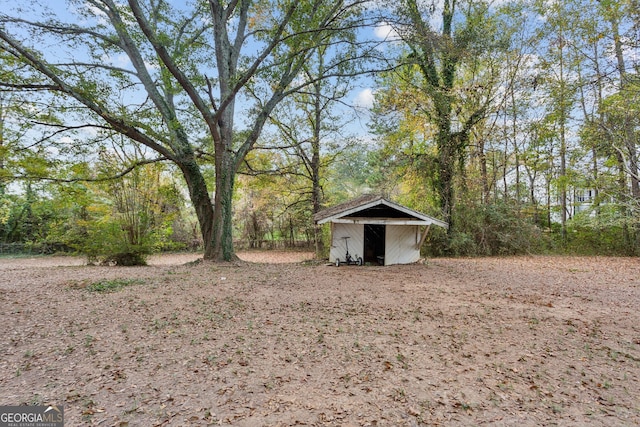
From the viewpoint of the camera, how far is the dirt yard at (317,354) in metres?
2.52

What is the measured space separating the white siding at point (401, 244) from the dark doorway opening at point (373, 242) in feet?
2.95

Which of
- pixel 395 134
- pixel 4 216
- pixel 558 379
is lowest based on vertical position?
pixel 558 379

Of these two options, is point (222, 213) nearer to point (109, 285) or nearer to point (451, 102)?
point (109, 285)

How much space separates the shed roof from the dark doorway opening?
1.23 meters

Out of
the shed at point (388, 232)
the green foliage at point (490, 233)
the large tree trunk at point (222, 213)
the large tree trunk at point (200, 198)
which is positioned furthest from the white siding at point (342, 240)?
the green foliage at point (490, 233)

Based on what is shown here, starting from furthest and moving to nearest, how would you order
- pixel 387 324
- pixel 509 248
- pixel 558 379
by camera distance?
pixel 509 248, pixel 387 324, pixel 558 379

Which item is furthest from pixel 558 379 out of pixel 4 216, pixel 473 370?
pixel 4 216

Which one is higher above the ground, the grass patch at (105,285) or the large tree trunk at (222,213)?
the large tree trunk at (222,213)

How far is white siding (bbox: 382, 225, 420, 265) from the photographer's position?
440 inches

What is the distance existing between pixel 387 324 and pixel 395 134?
1220cm

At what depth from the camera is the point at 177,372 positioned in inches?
121

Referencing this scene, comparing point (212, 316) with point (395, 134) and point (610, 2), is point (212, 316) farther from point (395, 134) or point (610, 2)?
point (395, 134)

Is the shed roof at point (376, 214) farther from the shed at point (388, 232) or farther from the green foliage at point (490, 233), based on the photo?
the green foliage at point (490, 233)

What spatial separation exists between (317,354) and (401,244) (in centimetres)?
842
